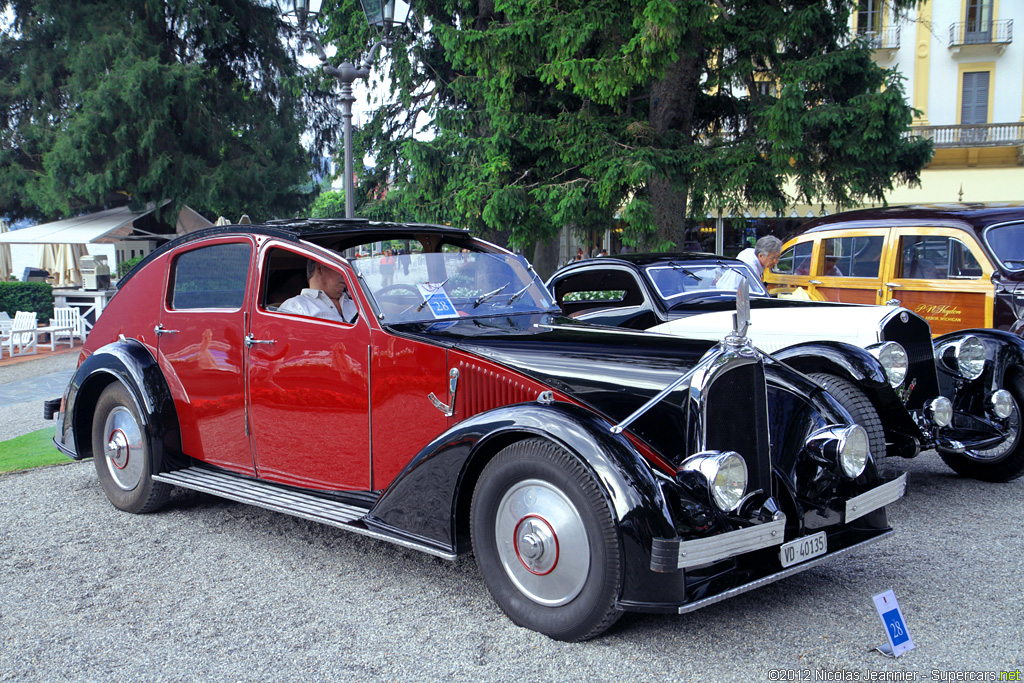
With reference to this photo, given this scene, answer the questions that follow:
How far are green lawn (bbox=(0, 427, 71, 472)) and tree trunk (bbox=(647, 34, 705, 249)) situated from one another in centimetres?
875

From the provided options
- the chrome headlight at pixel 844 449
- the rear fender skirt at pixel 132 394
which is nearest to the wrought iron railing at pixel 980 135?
the chrome headlight at pixel 844 449

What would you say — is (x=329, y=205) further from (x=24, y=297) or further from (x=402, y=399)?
(x=402, y=399)

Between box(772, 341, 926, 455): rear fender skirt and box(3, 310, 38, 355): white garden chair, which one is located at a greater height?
box(772, 341, 926, 455): rear fender skirt

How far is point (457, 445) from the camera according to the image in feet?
11.4

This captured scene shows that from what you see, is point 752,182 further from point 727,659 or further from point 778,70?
point 727,659

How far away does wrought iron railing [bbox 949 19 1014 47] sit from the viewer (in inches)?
1068

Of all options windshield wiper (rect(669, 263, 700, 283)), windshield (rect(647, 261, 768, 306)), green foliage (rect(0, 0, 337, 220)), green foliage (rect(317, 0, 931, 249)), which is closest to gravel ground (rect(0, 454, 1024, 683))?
windshield (rect(647, 261, 768, 306))

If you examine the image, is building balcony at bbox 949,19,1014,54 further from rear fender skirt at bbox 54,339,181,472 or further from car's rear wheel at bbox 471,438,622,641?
car's rear wheel at bbox 471,438,622,641

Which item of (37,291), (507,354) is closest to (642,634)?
(507,354)

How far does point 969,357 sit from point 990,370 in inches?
6.2

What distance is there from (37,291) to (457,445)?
58.2ft

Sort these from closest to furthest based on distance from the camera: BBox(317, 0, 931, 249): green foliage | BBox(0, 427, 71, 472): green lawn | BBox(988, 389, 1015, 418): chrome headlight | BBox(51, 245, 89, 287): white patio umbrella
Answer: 1. BBox(988, 389, 1015, 418): chrome headlight
2. BBox(0, 427, 71, 472): green lawn
3. BBox(317, 0, 931, 249): green foliage
4. BBox(51, 245, 89, 287): white patio umbrella

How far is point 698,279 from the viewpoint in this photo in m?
7.18

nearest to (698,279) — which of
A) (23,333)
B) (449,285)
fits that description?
(449,285)
